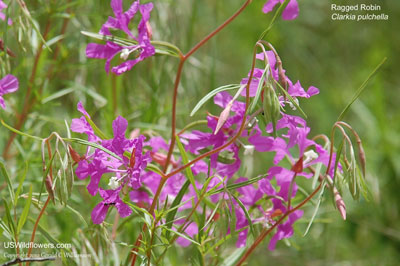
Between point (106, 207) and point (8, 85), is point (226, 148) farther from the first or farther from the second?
point (8, 85)

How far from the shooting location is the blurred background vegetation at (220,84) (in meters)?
1.29

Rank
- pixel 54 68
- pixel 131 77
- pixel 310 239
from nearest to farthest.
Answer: pixel 54 68
pixel 131 77
pixel 310 239

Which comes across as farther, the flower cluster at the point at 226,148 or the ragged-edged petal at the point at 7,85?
the ragged-edged petal at the point at 7,85

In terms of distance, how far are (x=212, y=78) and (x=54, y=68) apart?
1.28ft

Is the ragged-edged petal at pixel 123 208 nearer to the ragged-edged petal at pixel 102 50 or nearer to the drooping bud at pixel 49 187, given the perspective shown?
the drooping bud at pixel 49 187

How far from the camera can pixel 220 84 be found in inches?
85.2

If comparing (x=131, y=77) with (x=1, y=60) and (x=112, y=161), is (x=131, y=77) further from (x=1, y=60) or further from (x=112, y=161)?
(x=112, y=161)

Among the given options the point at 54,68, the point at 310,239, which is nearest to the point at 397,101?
the point at 310,239

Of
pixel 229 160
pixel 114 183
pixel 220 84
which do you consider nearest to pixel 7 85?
pixel 114 183

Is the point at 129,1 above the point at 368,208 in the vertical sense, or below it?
above

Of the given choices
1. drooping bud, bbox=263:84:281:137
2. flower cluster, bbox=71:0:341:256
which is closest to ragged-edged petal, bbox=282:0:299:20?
flower cluster, bbox=71:0:341:256

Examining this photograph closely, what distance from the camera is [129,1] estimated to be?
1549 millimetres

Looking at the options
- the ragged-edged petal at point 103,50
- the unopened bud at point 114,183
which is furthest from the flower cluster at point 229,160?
the ragged-edged petal at point 103,50

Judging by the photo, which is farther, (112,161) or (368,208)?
(368,208)
